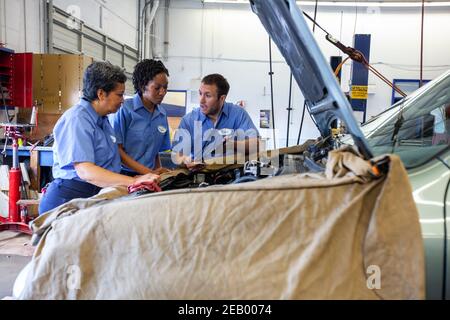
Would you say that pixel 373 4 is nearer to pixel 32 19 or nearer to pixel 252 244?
pixel 32 19

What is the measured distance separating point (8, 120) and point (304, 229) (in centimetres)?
530

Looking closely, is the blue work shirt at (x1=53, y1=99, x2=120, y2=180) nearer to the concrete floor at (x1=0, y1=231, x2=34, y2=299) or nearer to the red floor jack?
the concrete floor at (x1=0, y1=231, x2=34, y2=299)

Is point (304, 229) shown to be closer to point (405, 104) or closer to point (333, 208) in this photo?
point (333, 208)

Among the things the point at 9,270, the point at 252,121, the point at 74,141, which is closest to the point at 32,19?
the point at 9,270

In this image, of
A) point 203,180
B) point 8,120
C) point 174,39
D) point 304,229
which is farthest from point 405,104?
point 174,39

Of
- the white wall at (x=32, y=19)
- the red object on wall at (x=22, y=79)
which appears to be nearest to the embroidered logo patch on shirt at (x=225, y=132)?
the red object on wall at (x=22, y=79)

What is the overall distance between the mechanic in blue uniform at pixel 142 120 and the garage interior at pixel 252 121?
103 millimetres

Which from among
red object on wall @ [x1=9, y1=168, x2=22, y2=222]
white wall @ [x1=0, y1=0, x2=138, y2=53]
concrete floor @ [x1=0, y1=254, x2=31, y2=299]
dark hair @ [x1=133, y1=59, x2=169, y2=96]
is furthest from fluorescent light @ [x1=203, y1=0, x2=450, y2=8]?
concrete floor @ [x1=0, y1=254, x2=31, y2=299]

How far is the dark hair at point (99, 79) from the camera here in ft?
6.41

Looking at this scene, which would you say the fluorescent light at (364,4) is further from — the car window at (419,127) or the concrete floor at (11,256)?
the car window at (419,127)

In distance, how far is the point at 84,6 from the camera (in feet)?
23.8

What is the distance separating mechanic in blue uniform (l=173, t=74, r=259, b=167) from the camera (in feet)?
8.59
